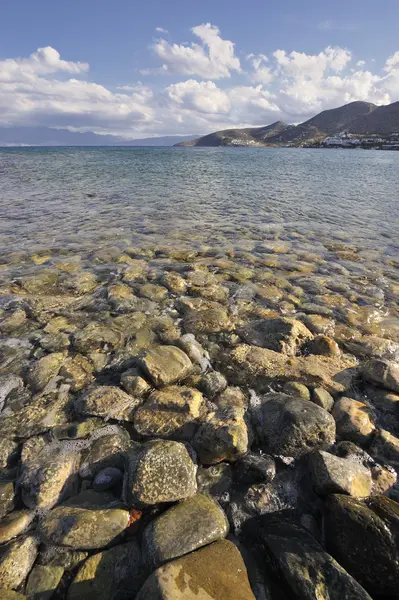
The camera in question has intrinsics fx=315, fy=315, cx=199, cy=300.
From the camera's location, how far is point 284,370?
615 cm

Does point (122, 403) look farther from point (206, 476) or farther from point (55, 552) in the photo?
point (55, 552)

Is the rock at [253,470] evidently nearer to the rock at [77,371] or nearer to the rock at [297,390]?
the rock at [297,390]

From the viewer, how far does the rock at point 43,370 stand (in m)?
5.82

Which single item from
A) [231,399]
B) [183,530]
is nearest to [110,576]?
[183,530]

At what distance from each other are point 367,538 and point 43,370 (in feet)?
18.4

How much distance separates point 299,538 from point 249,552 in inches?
22.3

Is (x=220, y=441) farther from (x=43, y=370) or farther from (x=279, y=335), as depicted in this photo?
(x=43, y=370)

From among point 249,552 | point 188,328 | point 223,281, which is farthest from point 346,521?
point 223,281

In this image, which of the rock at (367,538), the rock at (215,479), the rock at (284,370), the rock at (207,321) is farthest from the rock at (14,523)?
the rock at (207,321)

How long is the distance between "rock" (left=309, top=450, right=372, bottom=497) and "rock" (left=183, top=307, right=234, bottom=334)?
3837 millimetres

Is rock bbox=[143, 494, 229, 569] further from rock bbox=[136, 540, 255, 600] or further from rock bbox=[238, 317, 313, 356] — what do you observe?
rock bbox=[238, 317, 313, 356]

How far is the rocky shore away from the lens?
315cm

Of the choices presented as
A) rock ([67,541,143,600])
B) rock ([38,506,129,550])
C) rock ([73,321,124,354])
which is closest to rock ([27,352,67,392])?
rock ([73,321,124,354])

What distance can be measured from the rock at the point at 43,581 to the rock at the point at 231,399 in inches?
117
